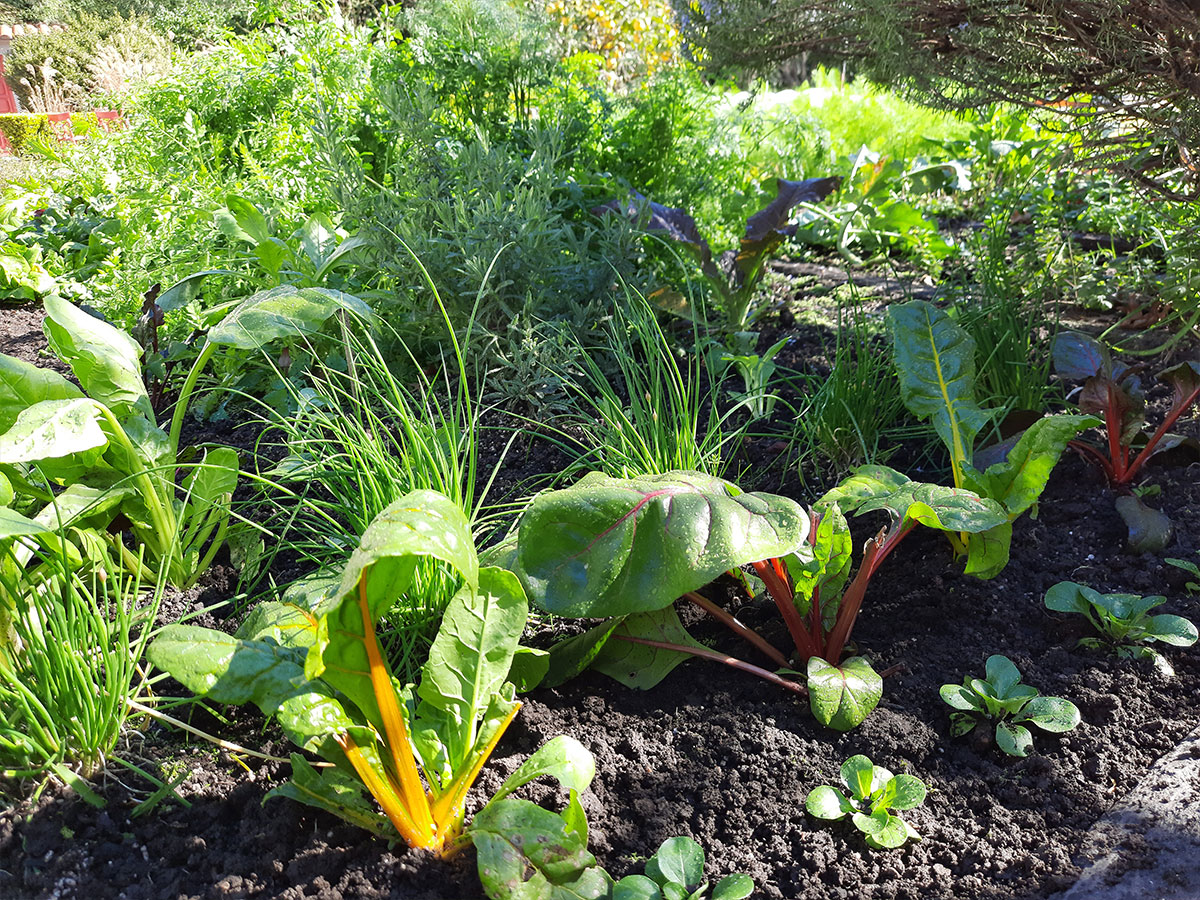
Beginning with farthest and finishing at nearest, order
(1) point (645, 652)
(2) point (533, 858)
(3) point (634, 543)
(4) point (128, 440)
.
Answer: (4) point (128, 440) < (1) point (645, 652) < (3) point (634, 543) < (2) point (533, 858)

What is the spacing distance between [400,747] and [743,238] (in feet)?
7.32

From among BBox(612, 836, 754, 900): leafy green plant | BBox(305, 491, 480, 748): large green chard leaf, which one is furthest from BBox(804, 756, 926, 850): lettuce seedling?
BBox(305, 491, 480, 748): large green chard leaf

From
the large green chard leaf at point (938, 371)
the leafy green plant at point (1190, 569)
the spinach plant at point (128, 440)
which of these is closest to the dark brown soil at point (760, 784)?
the leafy green plant at point (1190, 569)

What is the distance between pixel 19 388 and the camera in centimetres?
167

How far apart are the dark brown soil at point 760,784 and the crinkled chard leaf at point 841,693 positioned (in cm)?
5

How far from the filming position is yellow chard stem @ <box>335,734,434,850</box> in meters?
1.20

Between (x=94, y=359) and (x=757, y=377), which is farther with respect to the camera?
(x=757, y=377)

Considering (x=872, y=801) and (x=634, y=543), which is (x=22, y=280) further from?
(x=872, y=801)

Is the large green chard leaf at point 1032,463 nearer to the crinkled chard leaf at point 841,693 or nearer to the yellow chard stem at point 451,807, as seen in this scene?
the crinkled chard leaf at point 841,693

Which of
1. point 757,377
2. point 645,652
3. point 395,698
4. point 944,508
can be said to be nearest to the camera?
point 395,698

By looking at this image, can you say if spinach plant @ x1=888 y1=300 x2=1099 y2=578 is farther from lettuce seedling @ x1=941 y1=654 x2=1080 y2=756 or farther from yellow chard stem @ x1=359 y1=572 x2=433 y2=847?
yellow chard stem @ x1=359 y1=572 x2=433 y2=847

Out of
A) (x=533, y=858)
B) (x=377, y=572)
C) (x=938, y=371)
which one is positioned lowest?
(x=533, y=858)

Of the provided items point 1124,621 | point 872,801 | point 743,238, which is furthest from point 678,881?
point 743,238

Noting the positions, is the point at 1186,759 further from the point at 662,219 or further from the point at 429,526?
the point at 662,219
